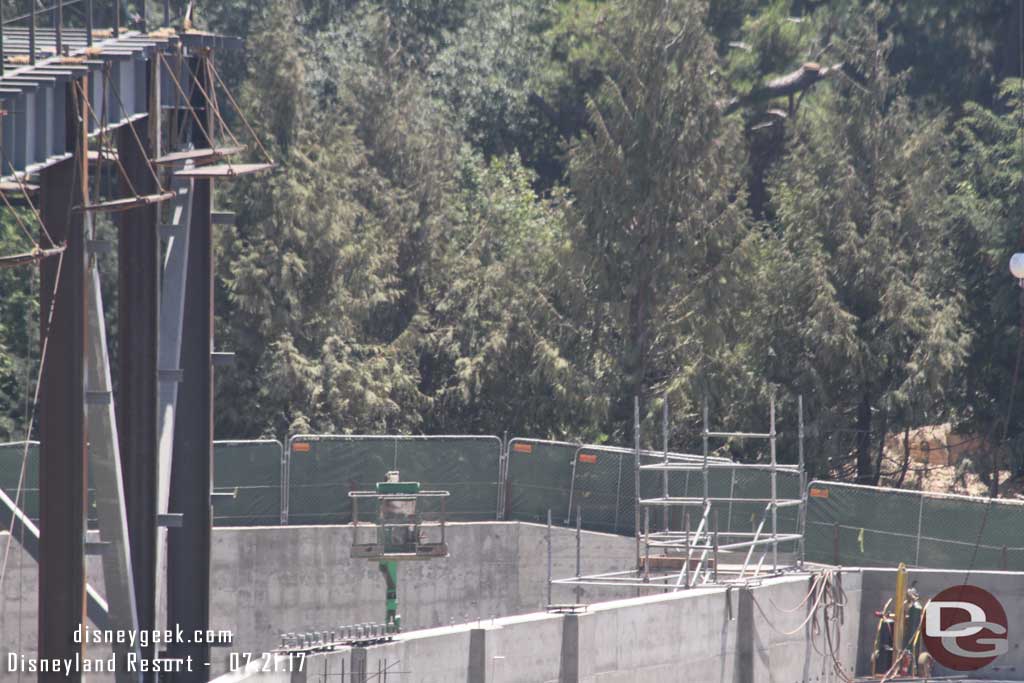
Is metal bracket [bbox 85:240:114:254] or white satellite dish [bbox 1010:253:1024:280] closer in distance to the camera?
metal bracket [bbox 85:240:114:254]

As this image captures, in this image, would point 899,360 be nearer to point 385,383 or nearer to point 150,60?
point 385,383

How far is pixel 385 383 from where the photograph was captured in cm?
4612

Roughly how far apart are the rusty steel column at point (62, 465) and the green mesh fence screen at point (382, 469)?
1822 cm

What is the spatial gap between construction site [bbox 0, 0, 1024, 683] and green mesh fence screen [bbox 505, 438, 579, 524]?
65 millimetres

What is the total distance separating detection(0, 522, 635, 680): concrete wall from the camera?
34906mm

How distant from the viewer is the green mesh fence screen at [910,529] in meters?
32.2

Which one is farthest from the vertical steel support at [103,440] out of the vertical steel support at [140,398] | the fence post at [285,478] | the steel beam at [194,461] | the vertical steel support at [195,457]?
the fence post at [285,478]

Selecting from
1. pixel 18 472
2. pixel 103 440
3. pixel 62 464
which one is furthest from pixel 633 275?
pixel 62 464


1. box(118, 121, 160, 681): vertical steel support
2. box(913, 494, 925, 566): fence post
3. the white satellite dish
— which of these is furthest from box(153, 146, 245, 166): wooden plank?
box(913, 494, 925, 566): fence post

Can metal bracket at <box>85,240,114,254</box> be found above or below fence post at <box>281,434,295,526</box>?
above

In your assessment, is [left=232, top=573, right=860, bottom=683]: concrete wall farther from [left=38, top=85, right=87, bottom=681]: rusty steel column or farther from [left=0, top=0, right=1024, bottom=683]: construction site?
[left=38, top=85, right=87, bottom=681]: rusty steel column

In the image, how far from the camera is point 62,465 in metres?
17.0

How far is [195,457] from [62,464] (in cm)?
628

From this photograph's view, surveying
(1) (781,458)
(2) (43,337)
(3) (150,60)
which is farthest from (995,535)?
(2) (43,337)
